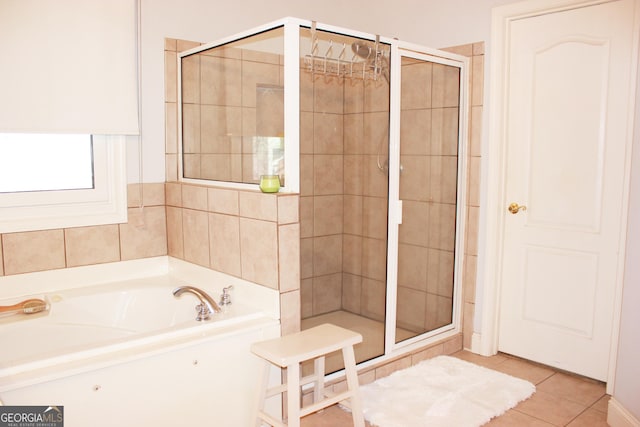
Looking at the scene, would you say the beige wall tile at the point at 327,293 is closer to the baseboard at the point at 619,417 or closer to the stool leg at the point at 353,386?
the stool leg at the point at 353,386

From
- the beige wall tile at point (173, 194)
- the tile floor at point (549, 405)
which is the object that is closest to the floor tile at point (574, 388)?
the tile floor at point (549, 405)

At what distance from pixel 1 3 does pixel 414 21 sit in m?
2.37

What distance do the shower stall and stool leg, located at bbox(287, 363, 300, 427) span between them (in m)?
0.64

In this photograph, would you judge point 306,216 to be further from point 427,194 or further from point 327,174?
point 427,194

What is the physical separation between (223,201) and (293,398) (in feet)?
3.55

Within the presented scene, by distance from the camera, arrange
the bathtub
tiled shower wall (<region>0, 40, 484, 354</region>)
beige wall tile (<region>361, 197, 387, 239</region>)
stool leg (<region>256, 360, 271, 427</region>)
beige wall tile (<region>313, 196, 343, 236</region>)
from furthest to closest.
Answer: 1. beige wall tile (<region>361, 197, 387, 239</region>)
2. beige wall tile (<region>313, 196, 343, 236</region>)
3. tiled shower wall (<region>0, 40, 484, 354</region>)
4. stool leg (<region>256, 360, 271, 427</region>)
5. the bathtub

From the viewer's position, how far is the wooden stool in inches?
79.7

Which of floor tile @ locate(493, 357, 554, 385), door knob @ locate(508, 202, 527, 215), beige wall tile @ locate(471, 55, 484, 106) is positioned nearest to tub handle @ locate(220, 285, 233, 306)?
floor tile @ locate(493, 357, 554, 385)

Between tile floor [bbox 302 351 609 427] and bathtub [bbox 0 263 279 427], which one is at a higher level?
bathtub [bbox 0 263 279 427]

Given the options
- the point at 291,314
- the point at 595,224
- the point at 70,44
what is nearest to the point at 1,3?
the point at 70,44

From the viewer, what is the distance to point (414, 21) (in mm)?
3494

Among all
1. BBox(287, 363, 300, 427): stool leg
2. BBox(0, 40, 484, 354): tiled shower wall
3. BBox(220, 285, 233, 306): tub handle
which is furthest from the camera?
BBox(220, 285, 233, 306): tub handle

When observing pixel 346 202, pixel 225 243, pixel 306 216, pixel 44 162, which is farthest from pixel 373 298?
pixel 44 162

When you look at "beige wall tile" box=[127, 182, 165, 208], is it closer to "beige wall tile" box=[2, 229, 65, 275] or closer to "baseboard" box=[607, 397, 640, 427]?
"beige wall tile" box=[2, 229, 65, 275]
